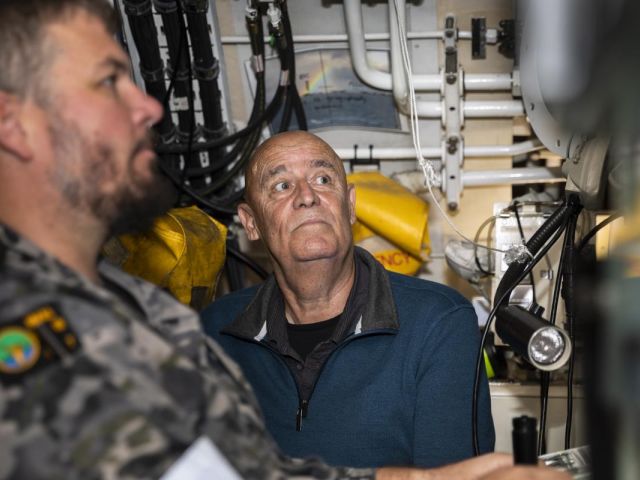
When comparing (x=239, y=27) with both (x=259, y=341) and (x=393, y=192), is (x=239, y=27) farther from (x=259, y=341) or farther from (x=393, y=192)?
(x=259, y=341)

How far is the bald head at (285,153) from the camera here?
5.83 ft

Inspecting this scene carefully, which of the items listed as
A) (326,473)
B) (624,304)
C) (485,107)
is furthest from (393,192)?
(624,304)

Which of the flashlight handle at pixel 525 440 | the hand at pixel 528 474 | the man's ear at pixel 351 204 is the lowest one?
the hand at pixel 528 474

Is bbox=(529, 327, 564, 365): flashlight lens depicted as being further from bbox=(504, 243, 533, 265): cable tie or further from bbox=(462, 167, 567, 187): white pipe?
bbox=(462, 167, 567, 187): white pipe

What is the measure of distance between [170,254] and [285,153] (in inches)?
15.4

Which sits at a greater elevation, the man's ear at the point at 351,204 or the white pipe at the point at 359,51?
the white pipe at the point at 359,51

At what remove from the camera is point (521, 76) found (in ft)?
6.79

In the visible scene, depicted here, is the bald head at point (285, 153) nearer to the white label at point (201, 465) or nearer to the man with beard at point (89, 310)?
the man with beard at point (89, 310)

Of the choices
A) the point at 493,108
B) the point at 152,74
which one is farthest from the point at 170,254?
Result: the point at 493,108

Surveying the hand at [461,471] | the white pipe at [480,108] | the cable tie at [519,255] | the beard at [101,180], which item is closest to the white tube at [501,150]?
the white pipe at [480,108]

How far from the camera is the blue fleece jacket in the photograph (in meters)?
1.53

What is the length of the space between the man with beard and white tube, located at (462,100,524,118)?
1.34 m

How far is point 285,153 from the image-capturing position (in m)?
1.78

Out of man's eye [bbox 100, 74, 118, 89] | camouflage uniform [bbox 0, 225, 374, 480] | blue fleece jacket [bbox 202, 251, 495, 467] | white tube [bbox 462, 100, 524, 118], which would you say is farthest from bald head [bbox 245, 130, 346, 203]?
camouflage uniform [bbox 0, 225, 374, 480]
